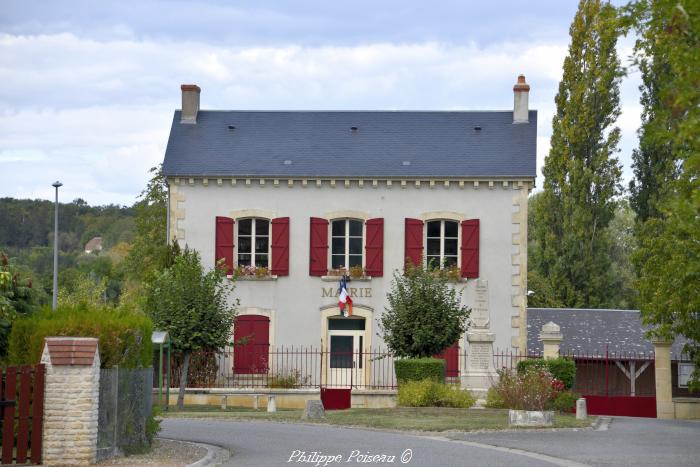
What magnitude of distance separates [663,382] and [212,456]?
16.9m

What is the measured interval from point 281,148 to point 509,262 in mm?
7596

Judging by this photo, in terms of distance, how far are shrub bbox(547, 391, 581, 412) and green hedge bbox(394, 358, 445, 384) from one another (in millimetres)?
3250

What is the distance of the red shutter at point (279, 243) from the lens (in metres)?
33.1

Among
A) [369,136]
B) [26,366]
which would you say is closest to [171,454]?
[26,366]

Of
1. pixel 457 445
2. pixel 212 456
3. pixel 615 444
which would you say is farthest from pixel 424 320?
pixel 212 456

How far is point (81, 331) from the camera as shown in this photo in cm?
1498

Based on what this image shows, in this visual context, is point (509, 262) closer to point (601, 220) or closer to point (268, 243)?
point (268, 243)

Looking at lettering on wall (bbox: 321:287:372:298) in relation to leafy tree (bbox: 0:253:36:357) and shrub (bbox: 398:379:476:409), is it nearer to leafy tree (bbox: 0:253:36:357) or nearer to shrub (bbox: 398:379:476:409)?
shrub (bbox: 398:379:476:409)

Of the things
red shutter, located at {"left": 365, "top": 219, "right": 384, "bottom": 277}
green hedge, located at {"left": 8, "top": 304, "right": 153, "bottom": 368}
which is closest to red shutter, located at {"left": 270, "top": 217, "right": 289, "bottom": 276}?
red shutter, located at {"left": 365, "top": 219, "right": 384, "bottom": 277}

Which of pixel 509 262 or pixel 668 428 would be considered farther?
pixel 509 262

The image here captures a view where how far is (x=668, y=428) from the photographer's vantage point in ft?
72.8

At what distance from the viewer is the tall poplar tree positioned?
4072cm

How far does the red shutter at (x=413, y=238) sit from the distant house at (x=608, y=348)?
19.5 feet

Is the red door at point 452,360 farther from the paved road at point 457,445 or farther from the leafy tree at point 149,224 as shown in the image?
the leafy tree at point 149,224
